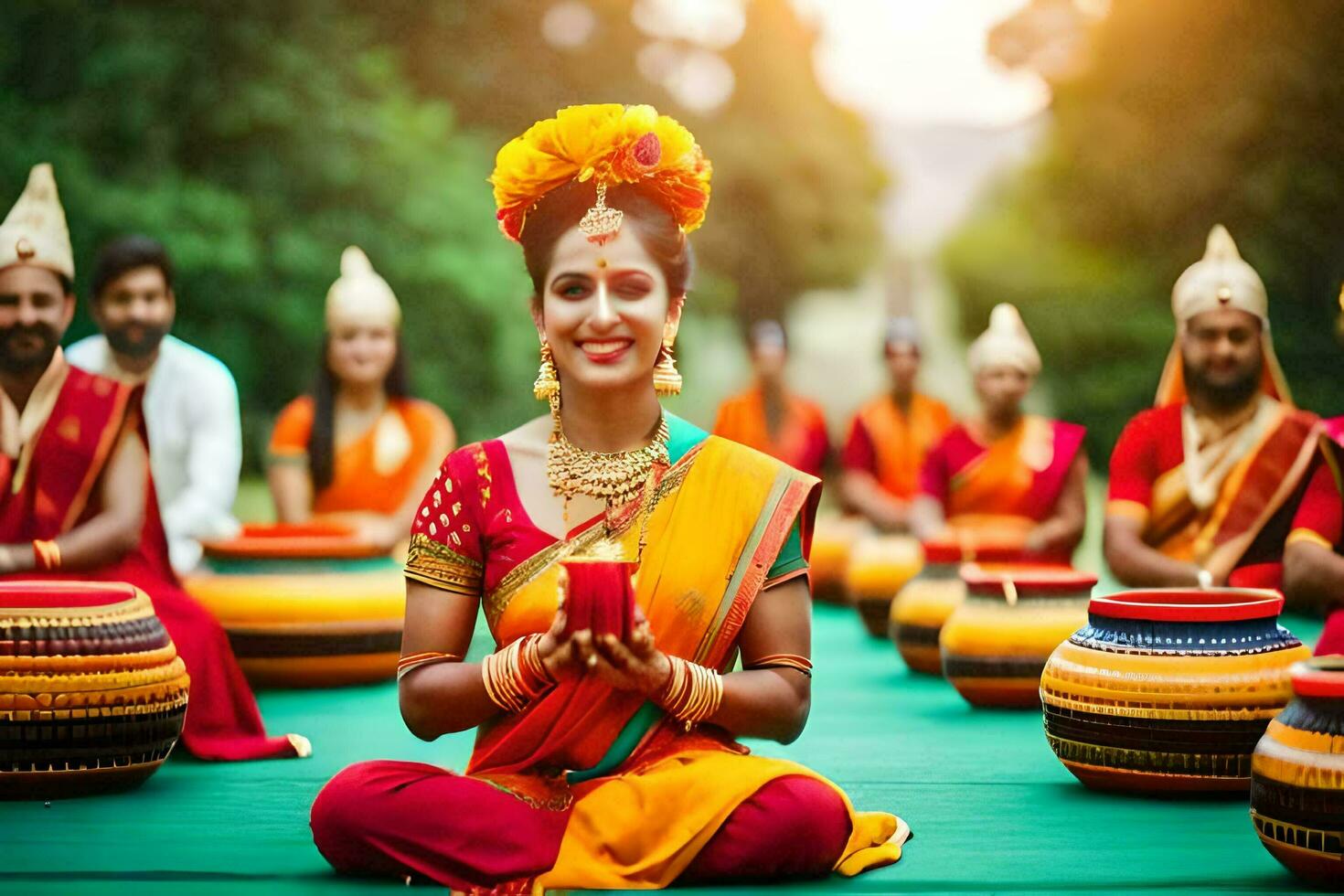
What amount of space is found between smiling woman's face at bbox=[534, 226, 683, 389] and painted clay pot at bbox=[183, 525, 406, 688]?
3512 mm

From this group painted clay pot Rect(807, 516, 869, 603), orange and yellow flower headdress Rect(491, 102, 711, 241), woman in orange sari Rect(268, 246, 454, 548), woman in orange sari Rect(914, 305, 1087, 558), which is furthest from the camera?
painted clay pot Rect(807, 516, 869, 603)

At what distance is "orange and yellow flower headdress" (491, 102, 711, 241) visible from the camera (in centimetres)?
378

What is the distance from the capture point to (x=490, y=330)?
Result: 867 inches

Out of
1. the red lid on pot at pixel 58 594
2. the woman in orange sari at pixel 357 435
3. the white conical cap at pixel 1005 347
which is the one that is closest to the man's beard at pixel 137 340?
the woman in orange sari at pixel 357 435

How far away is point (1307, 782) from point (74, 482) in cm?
351

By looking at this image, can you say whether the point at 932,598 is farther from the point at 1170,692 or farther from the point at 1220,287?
the point at 1170,692

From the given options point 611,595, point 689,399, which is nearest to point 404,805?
point 611,595

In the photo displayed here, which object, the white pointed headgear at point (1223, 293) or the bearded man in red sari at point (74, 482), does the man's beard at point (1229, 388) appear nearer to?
the white pointed headgear at point (1223, 293)

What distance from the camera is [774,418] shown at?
1270 cm

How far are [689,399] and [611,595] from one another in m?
23.0

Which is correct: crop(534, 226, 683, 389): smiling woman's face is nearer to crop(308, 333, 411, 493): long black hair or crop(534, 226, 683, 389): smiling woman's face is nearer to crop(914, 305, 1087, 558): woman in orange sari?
crop(914, 305, 1087, 558): woman in orange sari

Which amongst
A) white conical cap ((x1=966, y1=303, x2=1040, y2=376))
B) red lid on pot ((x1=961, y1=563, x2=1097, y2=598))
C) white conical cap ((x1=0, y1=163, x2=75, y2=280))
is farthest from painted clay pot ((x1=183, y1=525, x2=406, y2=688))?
white conical cap ((x1=966, y1=303, x2=1040, y2=376))

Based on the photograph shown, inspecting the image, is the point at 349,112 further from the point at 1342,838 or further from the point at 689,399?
the point at 1342,838

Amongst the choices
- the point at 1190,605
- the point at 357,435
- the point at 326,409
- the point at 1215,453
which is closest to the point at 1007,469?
the point at 1215,453
